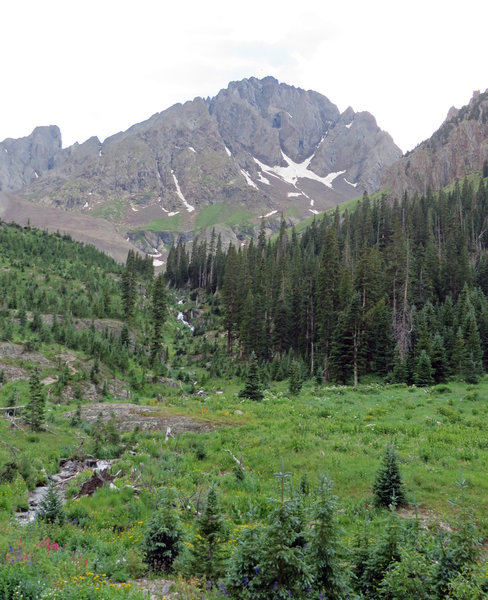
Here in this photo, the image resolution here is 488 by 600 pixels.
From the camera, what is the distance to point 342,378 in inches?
1726

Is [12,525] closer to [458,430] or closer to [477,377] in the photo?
[458,430]

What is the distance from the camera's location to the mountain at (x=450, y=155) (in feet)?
500

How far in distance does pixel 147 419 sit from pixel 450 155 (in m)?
180

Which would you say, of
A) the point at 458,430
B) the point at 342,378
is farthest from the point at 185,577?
the point at 342,378

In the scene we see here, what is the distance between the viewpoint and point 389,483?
11617 millimetres

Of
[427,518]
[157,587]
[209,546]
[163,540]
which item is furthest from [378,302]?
[157,587]

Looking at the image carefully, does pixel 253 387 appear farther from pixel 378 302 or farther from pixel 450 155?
pixel 450 155

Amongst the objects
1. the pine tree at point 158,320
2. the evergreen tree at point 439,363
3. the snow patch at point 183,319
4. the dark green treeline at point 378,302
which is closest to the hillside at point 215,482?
the evergreen tree at point 439,363

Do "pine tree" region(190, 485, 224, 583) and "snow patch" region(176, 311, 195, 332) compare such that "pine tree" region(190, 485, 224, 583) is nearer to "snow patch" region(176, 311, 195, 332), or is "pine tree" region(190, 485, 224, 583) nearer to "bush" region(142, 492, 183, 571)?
"bush" region(142, 492, 183, 571)

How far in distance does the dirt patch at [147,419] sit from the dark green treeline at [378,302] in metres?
20.9

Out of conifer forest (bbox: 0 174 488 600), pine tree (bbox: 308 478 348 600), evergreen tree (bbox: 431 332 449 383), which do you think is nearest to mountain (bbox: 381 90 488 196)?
conifer forest (bbox: 0 174 488 600)

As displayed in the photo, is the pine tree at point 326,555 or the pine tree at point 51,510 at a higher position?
the pine tree at point 326,555

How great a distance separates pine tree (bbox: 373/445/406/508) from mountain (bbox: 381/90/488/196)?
540 ft

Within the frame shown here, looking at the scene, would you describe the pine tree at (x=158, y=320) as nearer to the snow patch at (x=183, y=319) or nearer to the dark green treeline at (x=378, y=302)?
the dark green treeline at (x=378, y=302)
